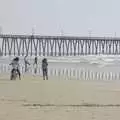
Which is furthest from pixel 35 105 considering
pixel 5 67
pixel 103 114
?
pixel 5 67

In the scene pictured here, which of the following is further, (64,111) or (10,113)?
(64,111)

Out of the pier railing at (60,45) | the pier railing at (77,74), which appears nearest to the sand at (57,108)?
the pier railing at (77,74)

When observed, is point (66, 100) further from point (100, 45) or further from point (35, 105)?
point (100, 45)

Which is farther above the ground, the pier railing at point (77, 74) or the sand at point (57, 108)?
the sand at point (57, 108)

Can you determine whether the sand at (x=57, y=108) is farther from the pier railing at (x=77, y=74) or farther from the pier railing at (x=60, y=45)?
the pier railing at (x=60, y=45)

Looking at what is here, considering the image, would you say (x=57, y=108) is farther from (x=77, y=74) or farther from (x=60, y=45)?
(x=60, y=45)

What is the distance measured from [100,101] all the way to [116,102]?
426mm

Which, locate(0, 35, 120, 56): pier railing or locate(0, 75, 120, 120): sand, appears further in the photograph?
locate(0, 35, 120, 56): pier railing

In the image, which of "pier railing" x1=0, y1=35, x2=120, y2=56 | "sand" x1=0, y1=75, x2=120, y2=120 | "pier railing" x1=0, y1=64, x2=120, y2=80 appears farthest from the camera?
"pier railing" x1=0, y1=35, x2=120, y2=56

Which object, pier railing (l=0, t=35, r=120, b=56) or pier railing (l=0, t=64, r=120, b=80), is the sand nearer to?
pier railing (l=0, t=64, r=120, b=80)

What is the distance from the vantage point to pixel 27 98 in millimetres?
14250

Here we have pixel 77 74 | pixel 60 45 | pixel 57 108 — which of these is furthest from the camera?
pixel 60 45

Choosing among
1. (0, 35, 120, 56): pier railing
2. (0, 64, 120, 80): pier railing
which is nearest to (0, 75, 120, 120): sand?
(0, 64, 120, 80): pier railing

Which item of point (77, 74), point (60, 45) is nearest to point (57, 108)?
point (77, 74)
